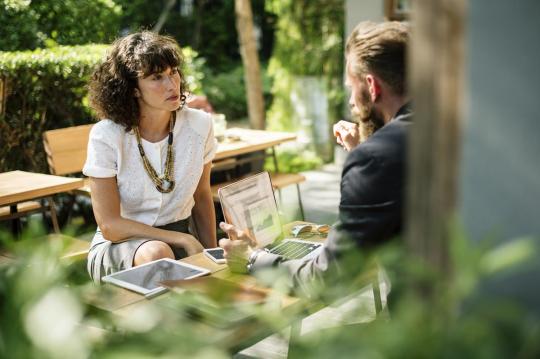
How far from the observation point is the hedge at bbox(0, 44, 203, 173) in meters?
6.01

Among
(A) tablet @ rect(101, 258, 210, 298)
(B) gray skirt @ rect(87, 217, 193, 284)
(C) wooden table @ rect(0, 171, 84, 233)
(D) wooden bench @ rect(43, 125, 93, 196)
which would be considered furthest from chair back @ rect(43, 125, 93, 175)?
(A) tablet @ rect(101, 258, 210, 298)

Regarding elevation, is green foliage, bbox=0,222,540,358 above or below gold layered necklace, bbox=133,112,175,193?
above

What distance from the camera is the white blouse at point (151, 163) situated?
11.2ft

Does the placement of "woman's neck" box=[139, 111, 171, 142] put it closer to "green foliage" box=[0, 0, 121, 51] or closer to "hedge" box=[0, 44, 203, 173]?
"hedge" box=[0, 44, 203, 173]

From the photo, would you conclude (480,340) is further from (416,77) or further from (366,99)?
(366,99)

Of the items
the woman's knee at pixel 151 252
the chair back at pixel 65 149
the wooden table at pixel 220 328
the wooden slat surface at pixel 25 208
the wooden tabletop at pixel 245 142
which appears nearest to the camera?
the wooden table at pixel 220 328

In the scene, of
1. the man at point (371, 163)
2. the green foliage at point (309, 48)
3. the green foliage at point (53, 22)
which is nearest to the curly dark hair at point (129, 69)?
the man at point (371, 163)

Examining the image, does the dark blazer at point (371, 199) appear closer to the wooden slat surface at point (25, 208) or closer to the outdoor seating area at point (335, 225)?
the outdoor seating area at point (335, 225)

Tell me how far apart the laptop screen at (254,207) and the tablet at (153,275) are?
0.80 feet

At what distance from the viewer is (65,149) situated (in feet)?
17.6

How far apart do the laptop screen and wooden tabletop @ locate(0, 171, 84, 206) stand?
1.74 m

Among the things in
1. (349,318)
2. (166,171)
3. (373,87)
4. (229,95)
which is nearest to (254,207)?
(373,87)

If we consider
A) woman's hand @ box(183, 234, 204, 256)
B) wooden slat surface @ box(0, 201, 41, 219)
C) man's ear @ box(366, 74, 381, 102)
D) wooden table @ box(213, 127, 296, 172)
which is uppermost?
man's ear @ box(366, 74, 381, 102)

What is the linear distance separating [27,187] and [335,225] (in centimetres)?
247
